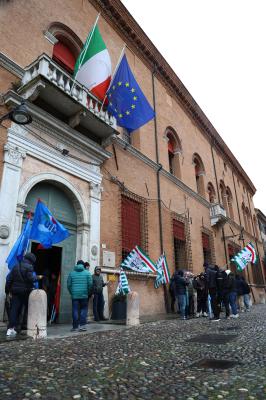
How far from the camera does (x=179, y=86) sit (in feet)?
62.8

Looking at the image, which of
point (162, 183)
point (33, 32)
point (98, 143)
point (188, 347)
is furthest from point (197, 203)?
point (188, 347)

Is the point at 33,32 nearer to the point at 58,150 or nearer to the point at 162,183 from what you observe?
the point at 58,150

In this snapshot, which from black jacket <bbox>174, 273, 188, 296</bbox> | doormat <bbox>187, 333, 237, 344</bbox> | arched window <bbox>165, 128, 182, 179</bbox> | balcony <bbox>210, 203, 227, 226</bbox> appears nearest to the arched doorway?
black jacket <bbox>174, 273, 188, 296</bbox>

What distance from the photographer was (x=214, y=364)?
3.90 m

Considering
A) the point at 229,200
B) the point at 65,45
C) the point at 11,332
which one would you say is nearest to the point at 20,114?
the point at 11,332

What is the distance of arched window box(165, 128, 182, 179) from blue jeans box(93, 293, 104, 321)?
31.7 feet

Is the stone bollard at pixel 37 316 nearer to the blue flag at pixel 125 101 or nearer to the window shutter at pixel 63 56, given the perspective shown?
the blue flag at pixel 125 101

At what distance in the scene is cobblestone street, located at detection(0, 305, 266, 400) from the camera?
2.90 metres

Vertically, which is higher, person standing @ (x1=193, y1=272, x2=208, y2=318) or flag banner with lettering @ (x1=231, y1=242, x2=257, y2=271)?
flag banner with lettering @ (x1=231, y1=242, x2=257, y2=271)

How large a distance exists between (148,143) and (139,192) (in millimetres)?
2954

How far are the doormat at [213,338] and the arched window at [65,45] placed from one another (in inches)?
381

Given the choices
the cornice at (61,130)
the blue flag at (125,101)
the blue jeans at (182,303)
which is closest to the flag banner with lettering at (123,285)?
the blue jeans at (182,303)

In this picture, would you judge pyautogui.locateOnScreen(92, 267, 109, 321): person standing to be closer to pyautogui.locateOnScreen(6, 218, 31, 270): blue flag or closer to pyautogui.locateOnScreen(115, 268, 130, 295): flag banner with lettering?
pyautogui.locateOnScreen(115, 268, 130, 295): flag banner with lettering

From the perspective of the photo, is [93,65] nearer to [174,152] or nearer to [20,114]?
[20,114]
